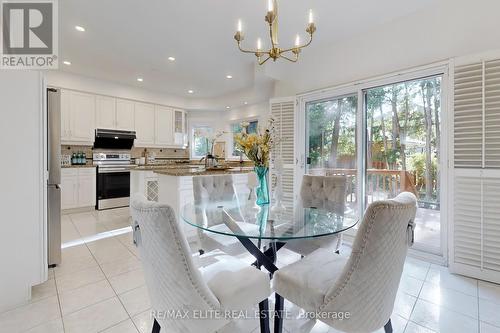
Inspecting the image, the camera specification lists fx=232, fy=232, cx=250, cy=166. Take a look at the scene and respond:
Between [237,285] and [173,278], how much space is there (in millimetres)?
360

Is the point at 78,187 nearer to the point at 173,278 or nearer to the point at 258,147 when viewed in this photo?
the point at 258,147

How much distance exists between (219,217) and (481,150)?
7.96 ft

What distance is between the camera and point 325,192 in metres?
2.27

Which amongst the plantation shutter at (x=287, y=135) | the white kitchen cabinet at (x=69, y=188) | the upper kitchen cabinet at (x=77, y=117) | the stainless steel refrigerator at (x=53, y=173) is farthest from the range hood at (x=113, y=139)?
the plantation shutter at (x=287, y=135)

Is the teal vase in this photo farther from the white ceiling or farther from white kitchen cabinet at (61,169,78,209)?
white kitchen cabinet at (61,169,78,209)

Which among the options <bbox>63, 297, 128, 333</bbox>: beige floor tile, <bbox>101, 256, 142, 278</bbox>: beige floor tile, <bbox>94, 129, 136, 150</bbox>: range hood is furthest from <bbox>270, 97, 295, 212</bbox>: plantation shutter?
<bbox>94, 129, 136, 150</bbox>: range hood

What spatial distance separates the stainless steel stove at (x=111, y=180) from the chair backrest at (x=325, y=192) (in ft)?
12.2

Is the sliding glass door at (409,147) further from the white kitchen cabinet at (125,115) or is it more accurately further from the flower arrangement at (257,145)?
the white kitchen cabinet at (125,115)

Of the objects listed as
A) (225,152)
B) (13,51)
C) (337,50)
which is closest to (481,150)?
(337,50)

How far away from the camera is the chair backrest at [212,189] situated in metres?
2.29

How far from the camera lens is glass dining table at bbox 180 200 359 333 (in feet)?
4.43

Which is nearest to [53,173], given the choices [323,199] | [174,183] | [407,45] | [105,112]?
[174,183]

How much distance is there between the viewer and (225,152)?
21.3 ft

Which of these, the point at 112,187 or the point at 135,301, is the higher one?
the point at 112,187
